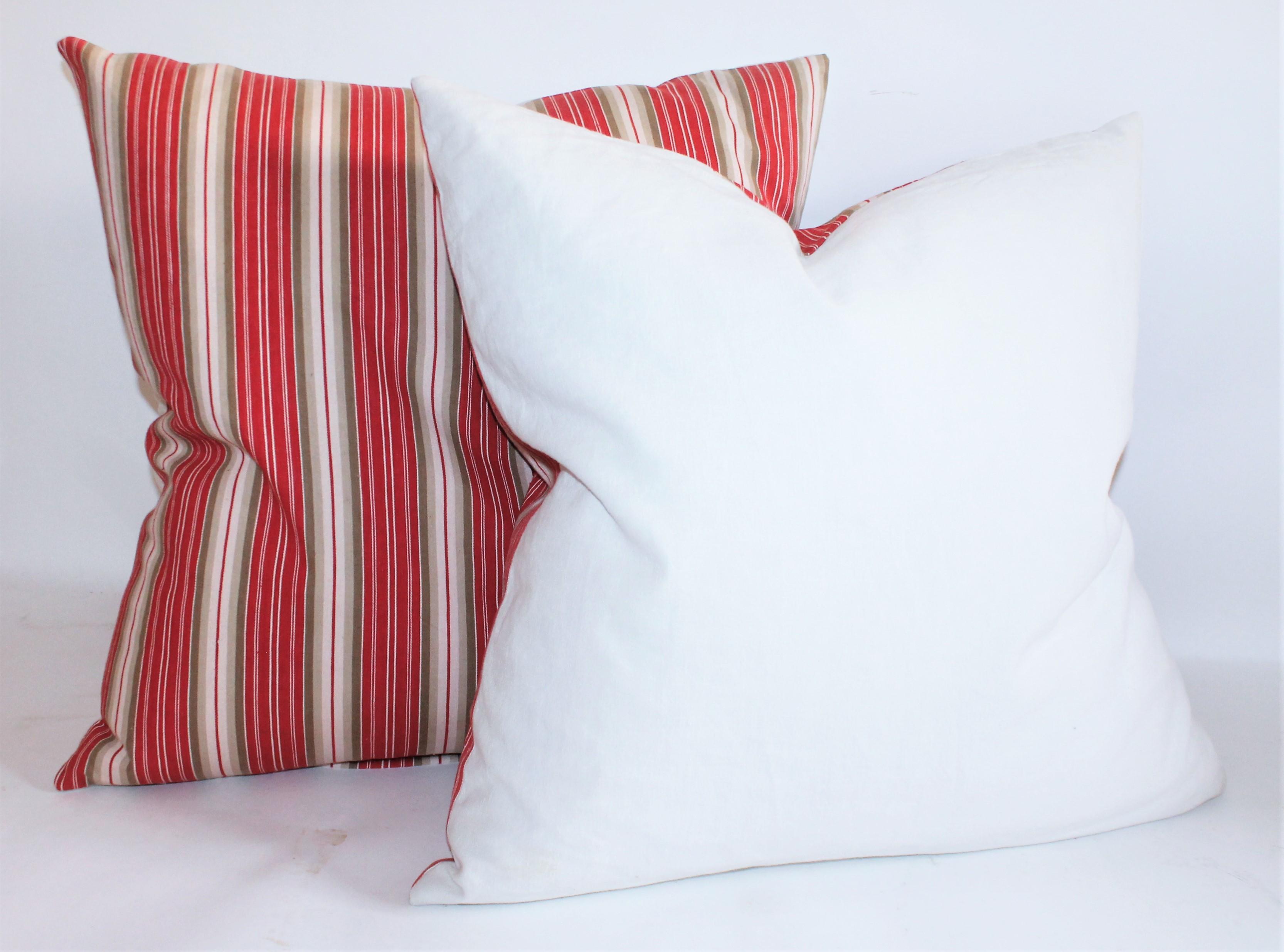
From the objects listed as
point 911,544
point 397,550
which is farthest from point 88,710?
point 911,544

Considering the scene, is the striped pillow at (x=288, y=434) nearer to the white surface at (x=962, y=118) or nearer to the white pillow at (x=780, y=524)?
the white pillow at (x=780, y=524)

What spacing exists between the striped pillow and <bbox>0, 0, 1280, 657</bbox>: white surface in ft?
1.13

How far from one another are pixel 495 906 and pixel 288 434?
377 millimetres

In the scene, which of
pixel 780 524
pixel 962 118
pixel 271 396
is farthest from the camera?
pixel 962 118

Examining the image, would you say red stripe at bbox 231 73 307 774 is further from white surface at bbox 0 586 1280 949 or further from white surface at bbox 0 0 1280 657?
white surface at bbox 0 0 1280 657

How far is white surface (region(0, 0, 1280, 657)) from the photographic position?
1036 millimetres

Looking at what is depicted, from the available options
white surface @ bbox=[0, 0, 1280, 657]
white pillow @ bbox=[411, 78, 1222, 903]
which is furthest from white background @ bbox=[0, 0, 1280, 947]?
white pillow @ bbox=[411, 78, 1222, 903]

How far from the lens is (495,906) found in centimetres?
58

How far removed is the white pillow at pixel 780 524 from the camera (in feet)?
1.74

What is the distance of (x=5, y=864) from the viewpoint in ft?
2.08

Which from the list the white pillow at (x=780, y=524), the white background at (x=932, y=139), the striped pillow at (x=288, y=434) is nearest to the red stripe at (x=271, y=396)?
the striped pillow at (x=288, y=434)

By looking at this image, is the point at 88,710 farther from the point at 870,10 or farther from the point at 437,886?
the point at 870,10

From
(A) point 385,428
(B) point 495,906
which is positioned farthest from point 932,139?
(B) point 495,906

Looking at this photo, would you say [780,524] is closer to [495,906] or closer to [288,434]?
[495,906]
